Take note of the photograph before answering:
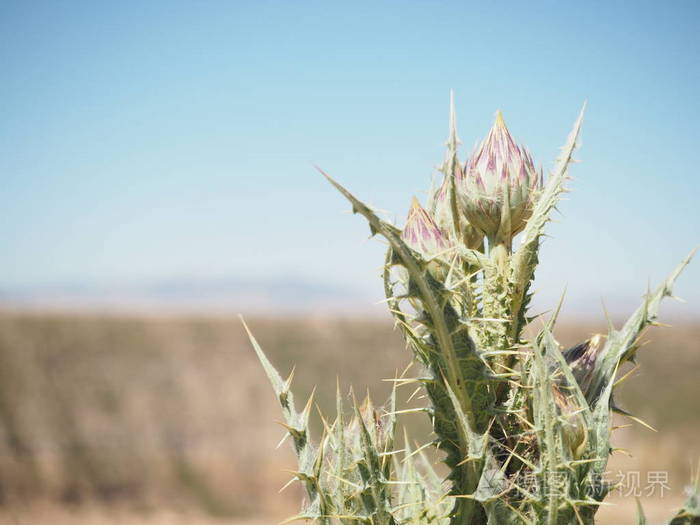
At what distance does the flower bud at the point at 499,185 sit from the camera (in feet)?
5.94

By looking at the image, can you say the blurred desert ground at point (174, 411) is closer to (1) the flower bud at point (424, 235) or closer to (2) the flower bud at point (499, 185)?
(2) the flower bud at point (499, 185)

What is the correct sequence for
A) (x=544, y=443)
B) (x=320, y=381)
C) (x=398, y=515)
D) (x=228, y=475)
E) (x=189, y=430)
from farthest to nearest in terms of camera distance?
(x=320, y=381) < (x=189, y=430) < (x=228, y=475) < (x=398, y=515) < (x=544, y=443)

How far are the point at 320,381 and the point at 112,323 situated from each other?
40.4 feet

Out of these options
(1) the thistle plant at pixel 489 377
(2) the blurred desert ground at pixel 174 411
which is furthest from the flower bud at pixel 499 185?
(2) the blurred desert ground at pixel 174 411

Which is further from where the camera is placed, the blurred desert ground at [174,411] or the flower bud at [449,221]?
the blurred desert ground at [174,411]

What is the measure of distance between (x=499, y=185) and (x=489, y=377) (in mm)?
589

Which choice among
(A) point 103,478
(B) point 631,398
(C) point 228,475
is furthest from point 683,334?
(A) point 103,478

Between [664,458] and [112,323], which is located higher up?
[112,323]

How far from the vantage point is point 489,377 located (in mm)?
1633

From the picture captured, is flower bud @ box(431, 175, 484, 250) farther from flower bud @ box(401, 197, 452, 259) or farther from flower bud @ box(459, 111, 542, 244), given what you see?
flower bud @ box(401, 197, 452, 259)

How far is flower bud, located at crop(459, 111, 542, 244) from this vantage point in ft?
5.94

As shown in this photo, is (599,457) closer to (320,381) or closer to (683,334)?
(320,381)

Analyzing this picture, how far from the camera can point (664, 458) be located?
24844 mm

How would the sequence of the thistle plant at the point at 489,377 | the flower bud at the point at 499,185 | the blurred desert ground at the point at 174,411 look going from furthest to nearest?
the blurred desert ground at the point at 174,411 < the flower bud at the point at 499,185 < the thistle plant at the point at 489,377
